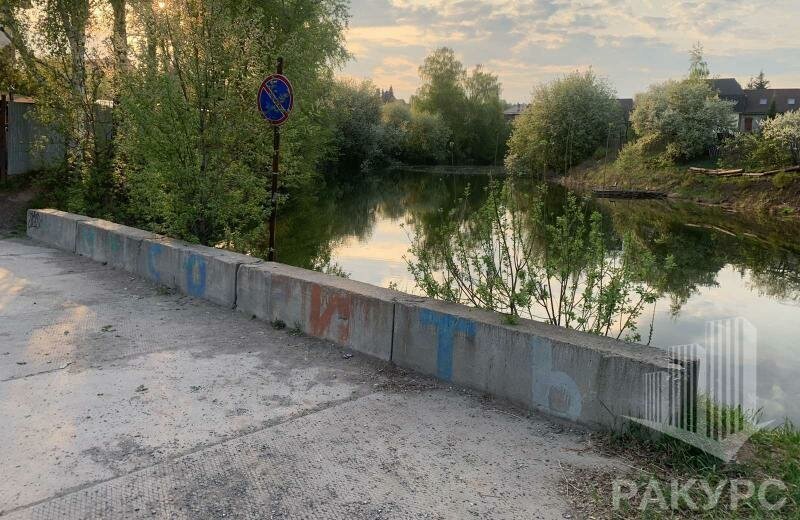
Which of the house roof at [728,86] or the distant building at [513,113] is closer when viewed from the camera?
the distant building at [513,113]

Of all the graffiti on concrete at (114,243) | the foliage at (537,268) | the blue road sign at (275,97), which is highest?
the blue road sign at (275,97)

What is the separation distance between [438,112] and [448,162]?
19.4ft

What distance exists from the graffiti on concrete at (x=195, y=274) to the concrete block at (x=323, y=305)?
2.57 feet

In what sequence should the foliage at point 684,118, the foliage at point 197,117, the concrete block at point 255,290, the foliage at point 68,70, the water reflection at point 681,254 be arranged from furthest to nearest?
the foliage at point 684,118, the foliage at point 68,70, the water reflection at point 681,254, the foliage at point 197,117, the concrete block at point 255,290

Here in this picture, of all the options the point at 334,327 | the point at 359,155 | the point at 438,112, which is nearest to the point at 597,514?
the point at 334,327

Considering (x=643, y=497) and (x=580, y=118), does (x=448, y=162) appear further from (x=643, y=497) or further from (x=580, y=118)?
(x=643, y=497)

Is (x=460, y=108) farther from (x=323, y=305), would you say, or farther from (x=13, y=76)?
(x=323, y=305)

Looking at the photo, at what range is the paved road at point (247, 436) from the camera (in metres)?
3.11

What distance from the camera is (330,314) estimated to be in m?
5.66

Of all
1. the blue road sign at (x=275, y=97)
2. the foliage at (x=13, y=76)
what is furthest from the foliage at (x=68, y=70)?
the blue road sign at (x=275, y=97)

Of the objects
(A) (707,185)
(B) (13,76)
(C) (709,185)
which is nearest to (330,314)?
(B) (13,76)

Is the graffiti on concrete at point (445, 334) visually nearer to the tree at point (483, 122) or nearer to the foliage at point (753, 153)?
the foliage at point (753, 153)

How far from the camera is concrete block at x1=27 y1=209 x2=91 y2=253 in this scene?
10320mm

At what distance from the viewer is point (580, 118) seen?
49.0 meters
